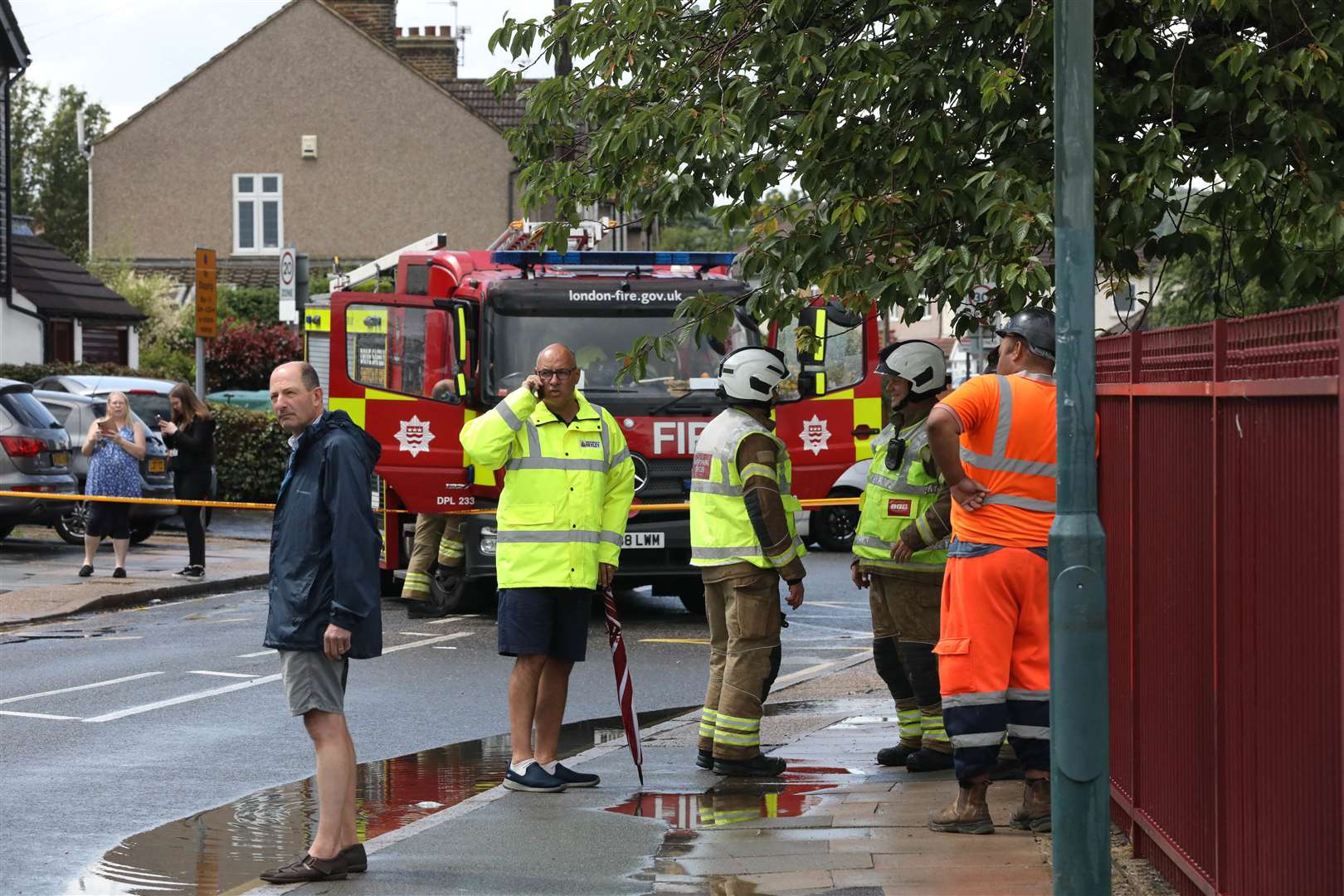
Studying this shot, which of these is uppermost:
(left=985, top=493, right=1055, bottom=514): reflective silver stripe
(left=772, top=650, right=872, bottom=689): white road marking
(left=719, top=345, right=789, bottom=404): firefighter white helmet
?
(left=719, top=345, right=789, bottom=404): firefighter white helmet

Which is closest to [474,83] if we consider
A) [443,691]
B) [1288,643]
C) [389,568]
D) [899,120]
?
[389,568]

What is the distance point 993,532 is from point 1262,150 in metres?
2.11

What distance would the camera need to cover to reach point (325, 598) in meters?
6.55

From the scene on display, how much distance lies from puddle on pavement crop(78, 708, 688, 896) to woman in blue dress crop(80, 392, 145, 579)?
9.03 m

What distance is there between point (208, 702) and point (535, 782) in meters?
Result: 3.59

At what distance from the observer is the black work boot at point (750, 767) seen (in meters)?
8.46

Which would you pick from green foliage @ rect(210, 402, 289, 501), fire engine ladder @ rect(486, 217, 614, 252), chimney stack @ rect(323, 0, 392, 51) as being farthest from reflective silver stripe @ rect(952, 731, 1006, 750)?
chimney stack @ rect(323, 0, 392, 51)

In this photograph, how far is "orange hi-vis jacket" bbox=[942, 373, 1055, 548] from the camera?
22.4ft

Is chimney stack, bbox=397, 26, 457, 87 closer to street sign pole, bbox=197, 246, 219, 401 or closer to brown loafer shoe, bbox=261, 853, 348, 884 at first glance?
street sign pole, bbox=197, 246, 219, 401

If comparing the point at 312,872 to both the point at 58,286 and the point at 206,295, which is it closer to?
the point at 206,295

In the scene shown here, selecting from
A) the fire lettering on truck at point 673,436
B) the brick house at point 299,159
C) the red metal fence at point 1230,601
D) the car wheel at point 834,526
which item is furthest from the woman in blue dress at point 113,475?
the brick house at point 299,159

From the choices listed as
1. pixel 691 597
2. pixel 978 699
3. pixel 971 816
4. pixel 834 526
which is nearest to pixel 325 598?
pixel 978 699

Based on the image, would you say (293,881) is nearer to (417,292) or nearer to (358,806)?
(358,806)

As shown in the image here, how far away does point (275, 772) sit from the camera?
8.94 meters
